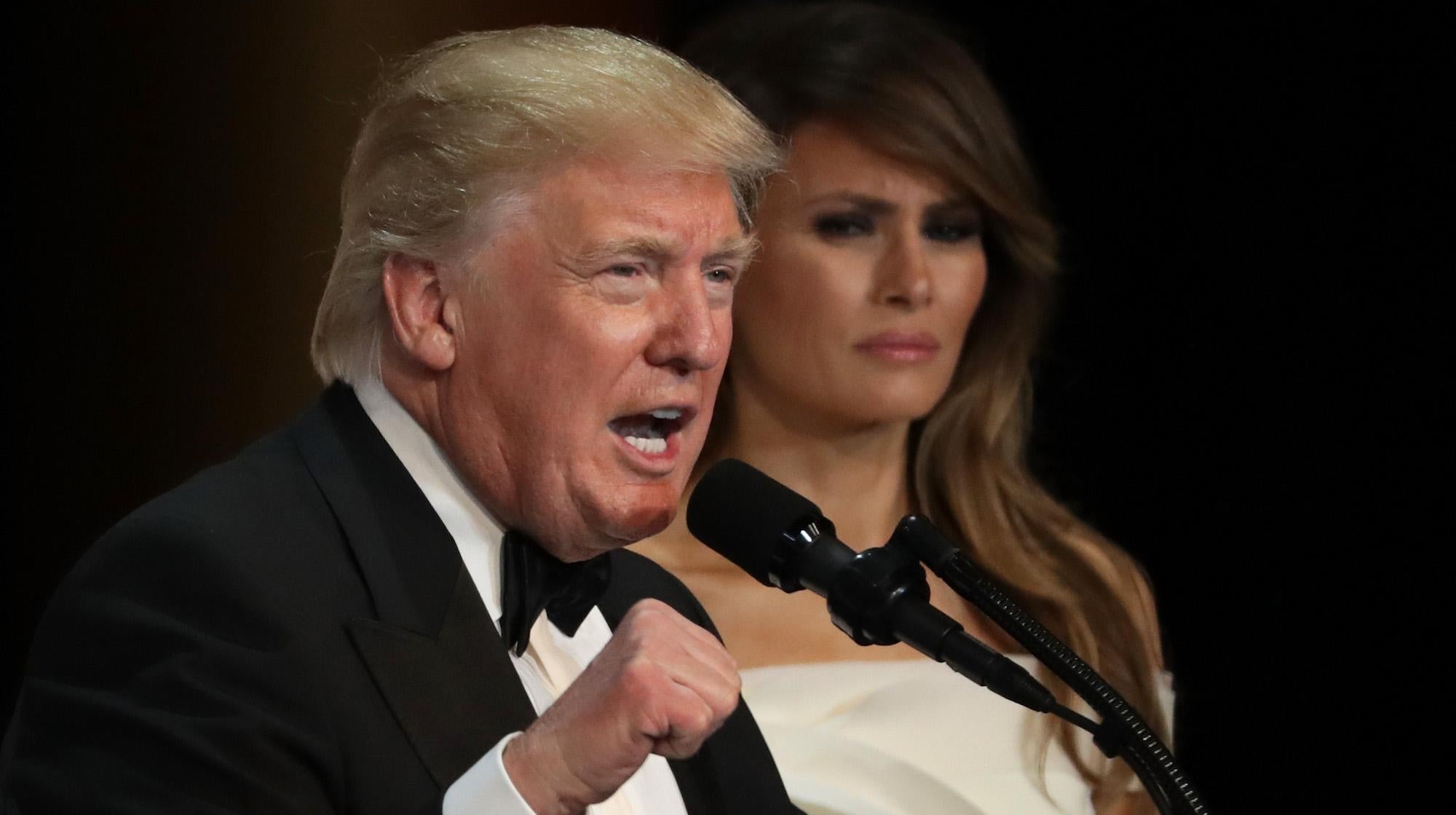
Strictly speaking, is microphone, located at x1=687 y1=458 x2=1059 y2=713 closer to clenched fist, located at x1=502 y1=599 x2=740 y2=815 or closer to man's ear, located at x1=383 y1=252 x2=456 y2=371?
clenched fist, located at x1=502 y1=599 x2=740 y2=815

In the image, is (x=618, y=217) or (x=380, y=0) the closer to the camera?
(x=618, y=217)

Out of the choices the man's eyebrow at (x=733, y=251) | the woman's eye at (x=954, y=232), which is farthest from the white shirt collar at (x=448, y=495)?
the woman's eye at (x=954, y=232)

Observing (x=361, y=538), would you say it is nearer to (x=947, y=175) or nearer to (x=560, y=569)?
(x=560, y=569)

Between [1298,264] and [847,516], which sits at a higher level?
[1298,264]

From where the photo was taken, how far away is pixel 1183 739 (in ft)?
8.05

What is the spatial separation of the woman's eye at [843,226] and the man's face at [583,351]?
906 mm

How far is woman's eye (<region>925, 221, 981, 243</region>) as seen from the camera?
243cm

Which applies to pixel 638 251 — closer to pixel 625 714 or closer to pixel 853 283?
pixel 625 714

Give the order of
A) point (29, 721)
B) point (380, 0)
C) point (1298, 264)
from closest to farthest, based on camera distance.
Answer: point (29, 721)
point (380, 0)
point (1298, 264)

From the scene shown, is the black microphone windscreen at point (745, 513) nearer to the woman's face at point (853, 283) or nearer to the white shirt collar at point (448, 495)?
the white shirt collar at point (448, 495)

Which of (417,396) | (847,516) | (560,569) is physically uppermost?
(417,396)

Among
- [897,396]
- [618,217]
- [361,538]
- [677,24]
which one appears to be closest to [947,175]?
[897,396]

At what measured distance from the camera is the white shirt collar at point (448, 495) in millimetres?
1468

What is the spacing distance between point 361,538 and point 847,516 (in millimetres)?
1193
